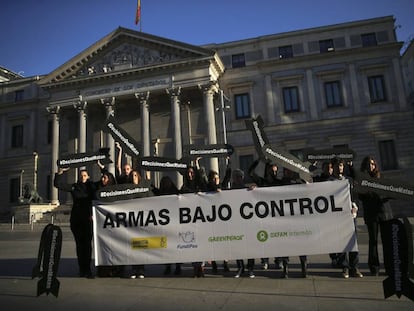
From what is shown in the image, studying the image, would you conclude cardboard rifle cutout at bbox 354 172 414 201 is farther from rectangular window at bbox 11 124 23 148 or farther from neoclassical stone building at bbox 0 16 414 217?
rectangular window at bbox 11 124 23 148

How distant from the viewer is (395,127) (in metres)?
31.2

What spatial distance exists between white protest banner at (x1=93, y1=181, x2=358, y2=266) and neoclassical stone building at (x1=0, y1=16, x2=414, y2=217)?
2329 cm

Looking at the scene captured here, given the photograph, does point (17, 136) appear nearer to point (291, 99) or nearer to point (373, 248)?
point (291, 99)

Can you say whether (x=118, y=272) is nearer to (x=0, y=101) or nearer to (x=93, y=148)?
(x=93, y=148)

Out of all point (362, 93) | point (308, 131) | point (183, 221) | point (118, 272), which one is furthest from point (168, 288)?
point (362, 93)

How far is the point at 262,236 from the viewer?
6.47 metres

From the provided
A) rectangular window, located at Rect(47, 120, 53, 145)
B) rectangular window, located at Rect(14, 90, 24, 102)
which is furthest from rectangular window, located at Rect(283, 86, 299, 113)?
rectangular window, located at Rect(14, 90, 24, 102)

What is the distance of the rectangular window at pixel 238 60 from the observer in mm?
36000

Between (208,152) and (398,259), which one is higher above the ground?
(208,152)

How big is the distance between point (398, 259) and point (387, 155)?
29850 mm

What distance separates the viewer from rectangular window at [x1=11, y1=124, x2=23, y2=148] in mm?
41844

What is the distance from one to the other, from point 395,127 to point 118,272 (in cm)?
3083

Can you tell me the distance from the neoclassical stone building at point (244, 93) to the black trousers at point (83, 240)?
907 inches

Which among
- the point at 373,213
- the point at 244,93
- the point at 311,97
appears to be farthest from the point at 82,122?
the point at 373,213
